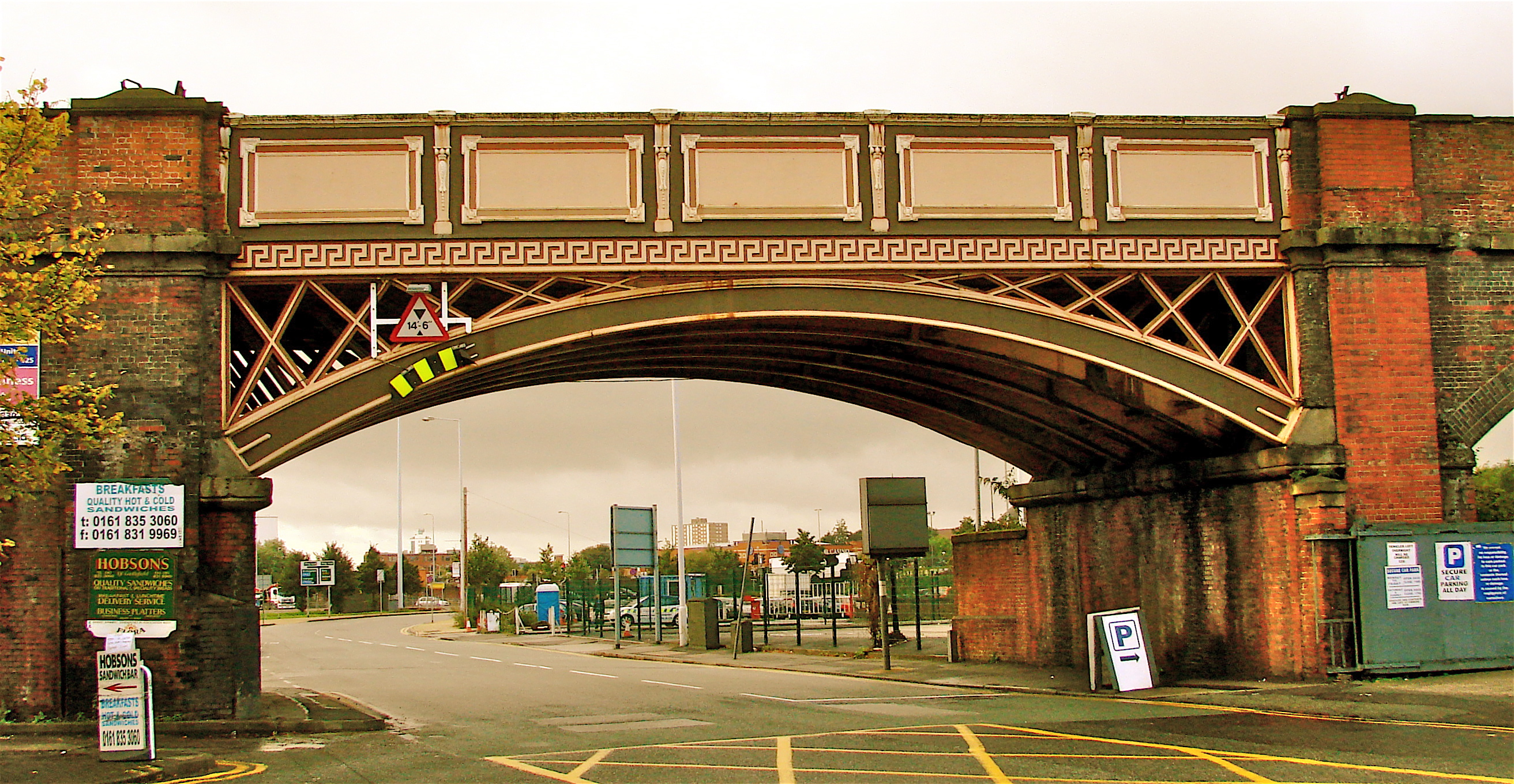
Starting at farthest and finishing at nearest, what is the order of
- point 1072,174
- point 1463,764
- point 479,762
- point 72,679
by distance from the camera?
point 1072,174
point 72,679
point 479,762
point 1463,764

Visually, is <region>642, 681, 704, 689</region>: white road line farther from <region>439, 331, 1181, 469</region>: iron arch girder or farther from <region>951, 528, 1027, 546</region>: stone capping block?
<region>951, 528, 1027, 546</region>: stone capping block

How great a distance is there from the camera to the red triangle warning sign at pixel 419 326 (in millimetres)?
15875

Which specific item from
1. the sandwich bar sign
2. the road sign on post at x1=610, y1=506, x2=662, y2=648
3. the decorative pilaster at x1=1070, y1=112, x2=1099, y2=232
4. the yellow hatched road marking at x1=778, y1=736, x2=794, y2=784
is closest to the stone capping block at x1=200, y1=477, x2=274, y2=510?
the sandwich bar sign

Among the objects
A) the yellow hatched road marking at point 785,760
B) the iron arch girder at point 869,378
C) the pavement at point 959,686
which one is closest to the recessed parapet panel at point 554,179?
the iron arch girder at point 869,378

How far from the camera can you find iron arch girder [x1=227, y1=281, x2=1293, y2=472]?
15.6 m

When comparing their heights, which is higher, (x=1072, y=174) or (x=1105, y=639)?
(x=1072, y=174)

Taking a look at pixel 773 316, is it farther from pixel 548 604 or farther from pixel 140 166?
pixel 548 604

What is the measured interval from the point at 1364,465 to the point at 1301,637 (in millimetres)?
2340

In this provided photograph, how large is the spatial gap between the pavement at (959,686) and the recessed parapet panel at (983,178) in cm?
643

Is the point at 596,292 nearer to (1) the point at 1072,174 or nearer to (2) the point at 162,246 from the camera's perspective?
(2) the point at 162,246

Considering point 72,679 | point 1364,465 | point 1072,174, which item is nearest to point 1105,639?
point 1364,465

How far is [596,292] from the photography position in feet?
53.6

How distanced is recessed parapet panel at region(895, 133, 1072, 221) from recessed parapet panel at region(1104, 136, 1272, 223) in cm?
75

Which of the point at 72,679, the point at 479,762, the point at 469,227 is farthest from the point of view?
the point at 469,227
